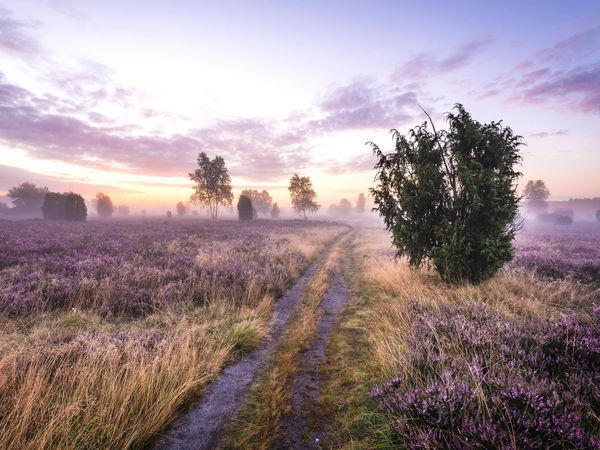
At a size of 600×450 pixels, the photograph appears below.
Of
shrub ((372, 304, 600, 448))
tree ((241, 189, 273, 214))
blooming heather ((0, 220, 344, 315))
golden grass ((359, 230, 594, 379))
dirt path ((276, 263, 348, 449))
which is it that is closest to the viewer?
shrub ((372, 304, 600, 448))

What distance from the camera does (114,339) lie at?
5.39 metres

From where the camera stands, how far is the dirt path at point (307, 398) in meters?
3.73

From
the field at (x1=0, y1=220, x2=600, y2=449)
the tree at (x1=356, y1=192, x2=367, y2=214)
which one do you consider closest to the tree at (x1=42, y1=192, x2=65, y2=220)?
the field at (x1=0, y1=220, x2=600, y2=449)

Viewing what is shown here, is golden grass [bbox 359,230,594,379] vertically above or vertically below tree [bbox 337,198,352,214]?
below

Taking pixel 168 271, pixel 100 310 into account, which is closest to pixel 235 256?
pixel 168 271

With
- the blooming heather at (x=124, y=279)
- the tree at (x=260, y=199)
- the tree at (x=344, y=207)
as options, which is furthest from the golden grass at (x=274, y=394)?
the tree at (x=344, y=207)

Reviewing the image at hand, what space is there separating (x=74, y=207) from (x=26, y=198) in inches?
1867

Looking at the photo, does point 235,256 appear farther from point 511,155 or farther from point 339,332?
point 511,155

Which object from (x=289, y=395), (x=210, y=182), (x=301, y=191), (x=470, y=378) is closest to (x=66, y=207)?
(x=210, y=182)

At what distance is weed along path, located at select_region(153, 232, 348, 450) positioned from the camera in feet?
11.8

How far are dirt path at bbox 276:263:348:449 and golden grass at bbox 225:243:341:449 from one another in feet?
0.39

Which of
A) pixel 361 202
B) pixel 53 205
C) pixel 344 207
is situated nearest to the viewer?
pixel 53 205

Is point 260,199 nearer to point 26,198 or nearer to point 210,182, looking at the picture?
point 210,182

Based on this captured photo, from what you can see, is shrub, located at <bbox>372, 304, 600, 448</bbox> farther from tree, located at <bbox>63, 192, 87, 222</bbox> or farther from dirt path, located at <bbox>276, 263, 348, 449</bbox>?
tree, located at <bbox>63, 192, 87, 222</bbox>
